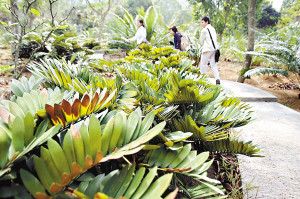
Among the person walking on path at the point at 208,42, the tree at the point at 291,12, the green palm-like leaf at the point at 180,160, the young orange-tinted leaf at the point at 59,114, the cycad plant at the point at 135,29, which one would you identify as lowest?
the green palm-like leaf at the point at 180,160

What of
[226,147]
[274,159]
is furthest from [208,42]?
[226,147]

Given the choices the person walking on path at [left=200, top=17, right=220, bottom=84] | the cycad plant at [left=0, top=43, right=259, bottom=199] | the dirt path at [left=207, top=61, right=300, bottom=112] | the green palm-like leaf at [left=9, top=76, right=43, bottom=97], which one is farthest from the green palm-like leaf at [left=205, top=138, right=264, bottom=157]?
the dirt path at [left=207, top=61, right=300, bottom=112]

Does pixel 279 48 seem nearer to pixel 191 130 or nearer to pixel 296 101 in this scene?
pixel 296 101

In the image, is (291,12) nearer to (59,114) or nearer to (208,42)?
(208,42)

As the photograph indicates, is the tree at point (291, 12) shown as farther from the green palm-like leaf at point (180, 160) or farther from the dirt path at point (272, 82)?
the green palm-like leaf at point (180, 160)

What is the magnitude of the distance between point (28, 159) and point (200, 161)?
0.50 m

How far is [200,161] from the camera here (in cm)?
63

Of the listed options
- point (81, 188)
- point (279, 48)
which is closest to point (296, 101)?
point (279, 48)

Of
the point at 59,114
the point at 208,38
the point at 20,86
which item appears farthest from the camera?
the point at 208,38

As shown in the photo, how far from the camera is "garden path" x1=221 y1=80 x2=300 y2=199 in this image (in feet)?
3.67

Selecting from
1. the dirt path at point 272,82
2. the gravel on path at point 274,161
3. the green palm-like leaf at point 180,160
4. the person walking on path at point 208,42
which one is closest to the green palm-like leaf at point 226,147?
the gravel on path at point 274,161

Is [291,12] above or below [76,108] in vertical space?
above

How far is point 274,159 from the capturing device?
4.75 feet

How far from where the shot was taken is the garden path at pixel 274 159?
1.12 metres
